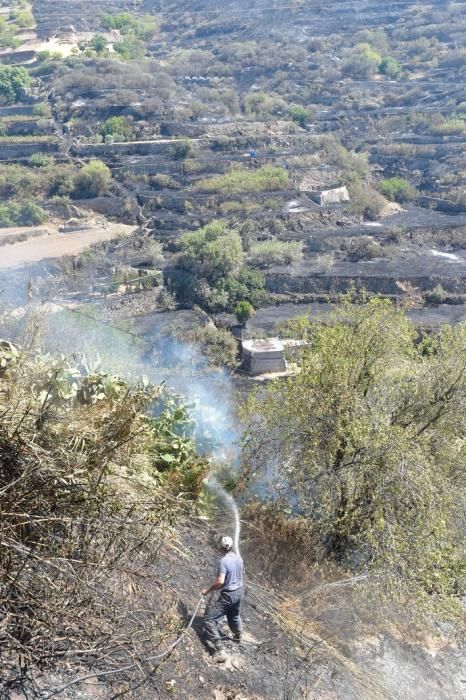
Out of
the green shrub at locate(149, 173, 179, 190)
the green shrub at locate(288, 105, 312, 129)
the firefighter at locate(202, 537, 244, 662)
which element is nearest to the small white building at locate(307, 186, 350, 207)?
the green shrub at locate(149, 173, 179, 190)

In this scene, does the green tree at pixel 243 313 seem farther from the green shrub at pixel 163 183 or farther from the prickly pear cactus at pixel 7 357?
the prickly pear cactus at pixel 7 357

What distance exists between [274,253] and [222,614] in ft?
71.0

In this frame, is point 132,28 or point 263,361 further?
point 132,28

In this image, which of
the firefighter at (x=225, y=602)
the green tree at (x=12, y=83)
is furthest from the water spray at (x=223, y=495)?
the green tree at (x=12, y=83)

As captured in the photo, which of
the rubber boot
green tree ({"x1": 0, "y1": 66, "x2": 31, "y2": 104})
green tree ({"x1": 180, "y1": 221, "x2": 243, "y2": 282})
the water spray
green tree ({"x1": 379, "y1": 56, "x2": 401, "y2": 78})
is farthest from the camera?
green tree ({"x1": 379, "y1": 56, "x2": 401, "y2": 78})

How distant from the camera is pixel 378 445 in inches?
209

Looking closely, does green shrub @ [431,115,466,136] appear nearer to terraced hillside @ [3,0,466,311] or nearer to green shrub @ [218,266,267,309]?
terraced hillside @ [3,0,466,311]

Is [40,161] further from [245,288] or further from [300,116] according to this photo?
[245,288]

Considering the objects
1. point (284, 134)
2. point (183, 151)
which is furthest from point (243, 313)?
point (284, 134)

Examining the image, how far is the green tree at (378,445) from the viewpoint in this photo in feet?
17.3

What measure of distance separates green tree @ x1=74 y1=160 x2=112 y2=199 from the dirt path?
Result: 120 inches

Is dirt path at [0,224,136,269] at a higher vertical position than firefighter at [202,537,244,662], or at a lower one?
lower

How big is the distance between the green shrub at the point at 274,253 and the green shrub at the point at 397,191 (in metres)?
9.56

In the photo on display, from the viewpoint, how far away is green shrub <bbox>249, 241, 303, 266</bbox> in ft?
82.4
